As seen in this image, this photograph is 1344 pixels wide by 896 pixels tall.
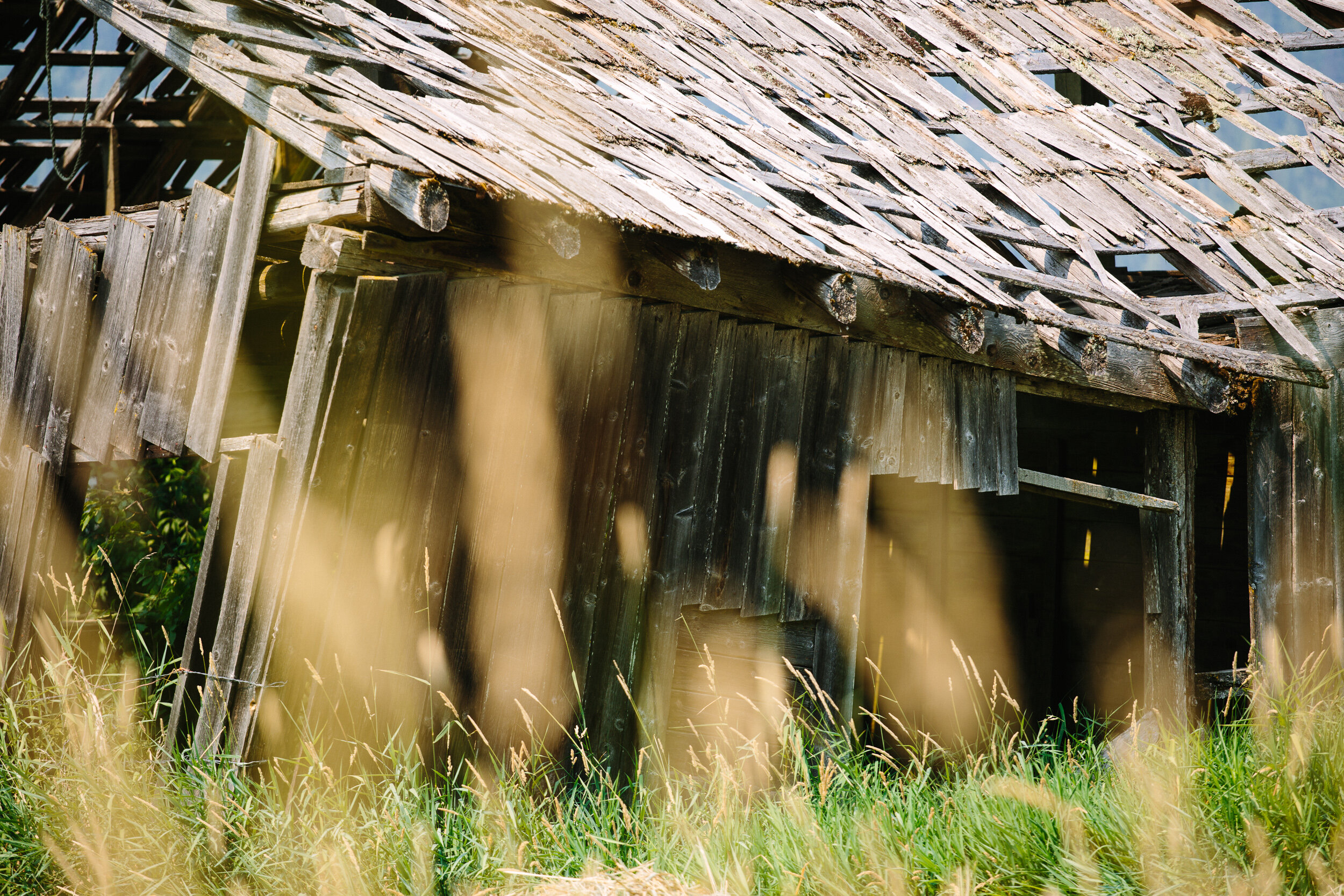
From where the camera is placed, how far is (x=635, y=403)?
4070 millimetres

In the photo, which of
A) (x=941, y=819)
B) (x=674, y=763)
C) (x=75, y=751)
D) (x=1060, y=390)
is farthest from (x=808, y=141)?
(x=75, y=751)

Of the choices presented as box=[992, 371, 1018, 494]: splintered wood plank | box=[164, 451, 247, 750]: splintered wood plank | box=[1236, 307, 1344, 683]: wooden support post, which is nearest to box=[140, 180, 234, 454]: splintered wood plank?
box=[164, 451, 247, 750]: splintered wood plank

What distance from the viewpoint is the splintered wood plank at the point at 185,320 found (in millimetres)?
3957

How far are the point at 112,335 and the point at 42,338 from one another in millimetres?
696

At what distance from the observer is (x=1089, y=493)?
5.38 m

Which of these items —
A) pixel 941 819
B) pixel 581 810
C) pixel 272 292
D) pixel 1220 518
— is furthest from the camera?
pixel 1220 518

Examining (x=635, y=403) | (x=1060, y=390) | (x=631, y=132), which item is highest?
(x=631, y=132)

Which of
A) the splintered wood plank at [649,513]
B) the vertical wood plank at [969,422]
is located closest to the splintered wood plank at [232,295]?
the splintered wood plank at [649,513]

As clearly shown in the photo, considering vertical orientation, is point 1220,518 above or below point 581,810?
above

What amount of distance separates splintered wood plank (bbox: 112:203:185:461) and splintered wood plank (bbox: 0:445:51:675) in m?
0.73

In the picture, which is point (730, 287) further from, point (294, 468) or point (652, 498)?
point (294, 468)

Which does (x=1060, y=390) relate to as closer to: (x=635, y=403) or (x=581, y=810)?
(x=635, y=403)

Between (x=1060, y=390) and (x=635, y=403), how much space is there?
2.51 metres

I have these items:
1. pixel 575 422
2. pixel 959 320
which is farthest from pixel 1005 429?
pixel 575 422
